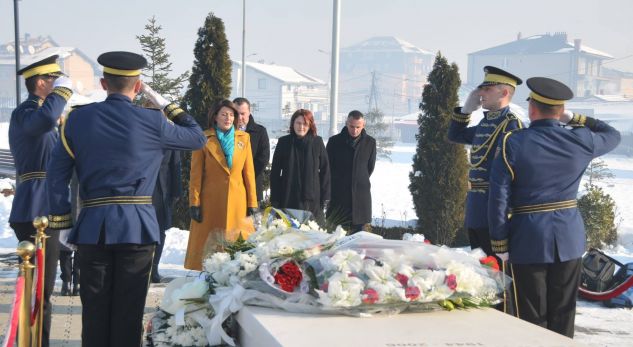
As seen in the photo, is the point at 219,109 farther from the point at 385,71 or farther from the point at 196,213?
the point at 385,71

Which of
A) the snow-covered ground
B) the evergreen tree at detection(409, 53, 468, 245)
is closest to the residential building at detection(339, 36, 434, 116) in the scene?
the snow-covered ground

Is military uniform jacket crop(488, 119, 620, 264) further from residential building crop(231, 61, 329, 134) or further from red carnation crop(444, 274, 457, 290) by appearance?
residential building crop(231, 61, 329, 134)

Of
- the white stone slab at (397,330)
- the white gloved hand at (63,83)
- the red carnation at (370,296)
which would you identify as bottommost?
the white stone slab at (397,330)

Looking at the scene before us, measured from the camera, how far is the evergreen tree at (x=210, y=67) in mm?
12789

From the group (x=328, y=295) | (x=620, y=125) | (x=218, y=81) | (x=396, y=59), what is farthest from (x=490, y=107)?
(x=396, y=59)

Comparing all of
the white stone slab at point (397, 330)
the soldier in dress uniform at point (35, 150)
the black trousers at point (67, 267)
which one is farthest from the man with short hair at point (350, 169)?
the white stone slab at point (397, 330)

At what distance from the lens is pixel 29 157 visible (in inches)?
231

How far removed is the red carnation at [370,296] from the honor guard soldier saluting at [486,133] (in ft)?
8.14

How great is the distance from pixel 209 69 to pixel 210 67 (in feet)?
0.11

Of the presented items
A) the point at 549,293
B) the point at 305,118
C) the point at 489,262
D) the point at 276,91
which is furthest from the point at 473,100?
the point at 276,91

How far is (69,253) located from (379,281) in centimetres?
474

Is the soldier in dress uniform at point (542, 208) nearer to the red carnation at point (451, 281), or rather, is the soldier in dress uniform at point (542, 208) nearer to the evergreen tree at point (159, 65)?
the red carnation at point (451, 281)

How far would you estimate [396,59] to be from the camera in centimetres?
18512

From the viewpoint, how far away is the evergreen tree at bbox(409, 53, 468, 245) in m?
13.0
